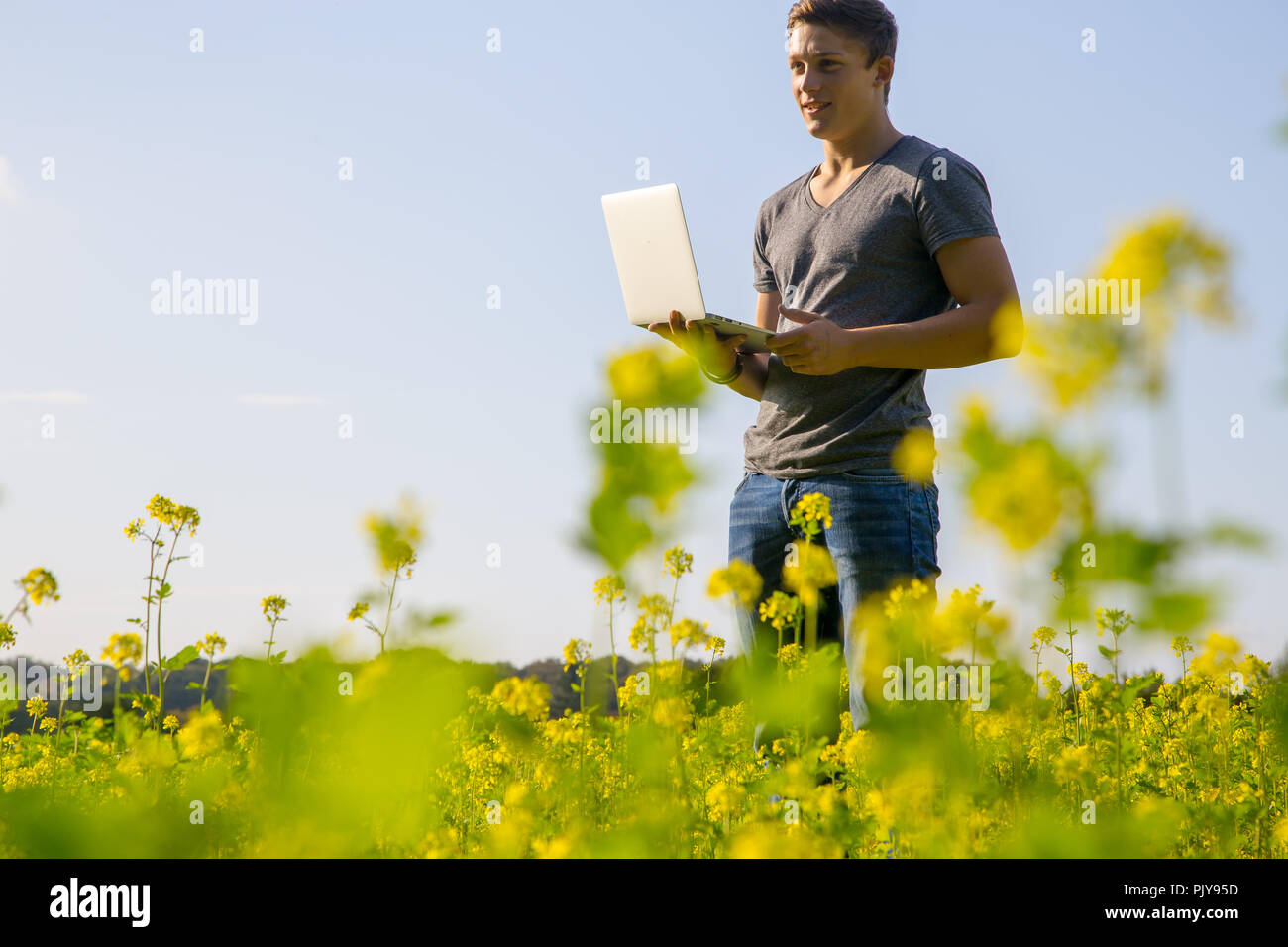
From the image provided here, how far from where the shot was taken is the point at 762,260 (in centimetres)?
282

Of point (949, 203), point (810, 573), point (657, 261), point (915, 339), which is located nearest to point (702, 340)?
point (657, 261)

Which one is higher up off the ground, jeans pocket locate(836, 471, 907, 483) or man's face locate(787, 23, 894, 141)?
man's face locate(787, 23, 894, 141)

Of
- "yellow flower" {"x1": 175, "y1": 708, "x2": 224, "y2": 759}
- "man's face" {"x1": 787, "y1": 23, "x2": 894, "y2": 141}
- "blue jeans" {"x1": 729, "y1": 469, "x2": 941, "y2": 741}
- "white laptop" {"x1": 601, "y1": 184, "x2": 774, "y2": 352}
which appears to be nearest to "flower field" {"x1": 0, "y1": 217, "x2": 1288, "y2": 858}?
"yellow flower" {"x1": 175, "y1": 708, "x2": 224, "y2": 759}

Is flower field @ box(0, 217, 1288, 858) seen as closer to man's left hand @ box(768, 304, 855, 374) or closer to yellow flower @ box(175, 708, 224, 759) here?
yellow flower @ box(175, 708, 224, 759)

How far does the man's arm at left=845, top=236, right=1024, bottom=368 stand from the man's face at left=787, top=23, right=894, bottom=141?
17.7 inches

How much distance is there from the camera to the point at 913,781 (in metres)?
0.71

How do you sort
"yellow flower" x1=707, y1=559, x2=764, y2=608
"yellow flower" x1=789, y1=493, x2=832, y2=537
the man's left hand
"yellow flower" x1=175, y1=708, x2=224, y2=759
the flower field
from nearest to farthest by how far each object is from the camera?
1. the flower field
2. "yellow flower" x1=175, y1=708, x2=224, y2=759
3. "yellow flower" x1=707, y1=559, x2=764, y2=608
4. "yellow flower" x1=789, y1=493, x2=832, y2=537
5. the man's left hand

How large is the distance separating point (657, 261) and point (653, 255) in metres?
0.02

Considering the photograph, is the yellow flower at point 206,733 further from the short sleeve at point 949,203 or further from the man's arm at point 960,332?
the short sleeve at point 949,203

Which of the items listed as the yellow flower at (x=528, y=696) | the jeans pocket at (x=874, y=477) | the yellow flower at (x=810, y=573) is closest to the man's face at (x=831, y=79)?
the jeans pocket at (x=874, y=477)

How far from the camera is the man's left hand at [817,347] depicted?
2.04m

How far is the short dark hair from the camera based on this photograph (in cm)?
231
